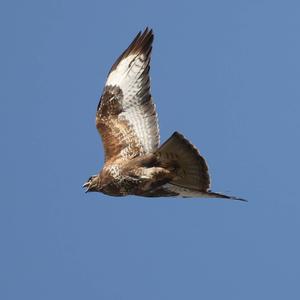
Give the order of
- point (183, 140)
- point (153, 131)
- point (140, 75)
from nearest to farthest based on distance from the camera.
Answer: point (183, 140)
point (153, 131)
point (140, 75)

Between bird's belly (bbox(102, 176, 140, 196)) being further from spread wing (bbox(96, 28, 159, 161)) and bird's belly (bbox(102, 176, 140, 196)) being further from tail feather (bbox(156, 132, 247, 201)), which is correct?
spread wing (bbox(96, 28, 159, 161))

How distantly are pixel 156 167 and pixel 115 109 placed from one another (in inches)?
62.5

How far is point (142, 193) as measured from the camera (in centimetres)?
980

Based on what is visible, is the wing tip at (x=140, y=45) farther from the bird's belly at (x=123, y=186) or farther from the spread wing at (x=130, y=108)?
the bird's belly at (x=123, y=186)

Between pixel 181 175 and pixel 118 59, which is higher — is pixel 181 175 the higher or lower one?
the lower one


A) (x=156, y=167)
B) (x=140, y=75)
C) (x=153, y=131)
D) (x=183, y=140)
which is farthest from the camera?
(x=140, y=75)

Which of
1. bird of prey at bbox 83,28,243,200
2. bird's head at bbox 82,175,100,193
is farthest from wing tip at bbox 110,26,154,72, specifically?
bird's head at bbox 82,175,100,193

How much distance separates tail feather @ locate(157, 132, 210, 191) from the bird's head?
1.00 metres

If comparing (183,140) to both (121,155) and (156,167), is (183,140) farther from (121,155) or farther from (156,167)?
(121,155)

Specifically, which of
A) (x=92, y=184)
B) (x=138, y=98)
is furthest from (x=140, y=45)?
(x=92, y=184)

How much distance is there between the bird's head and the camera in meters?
9.96

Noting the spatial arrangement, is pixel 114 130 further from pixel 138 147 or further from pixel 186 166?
pixel 186 166

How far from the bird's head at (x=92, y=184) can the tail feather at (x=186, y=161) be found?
1.00 m

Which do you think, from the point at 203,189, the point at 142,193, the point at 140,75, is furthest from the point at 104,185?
the point at 140,75
